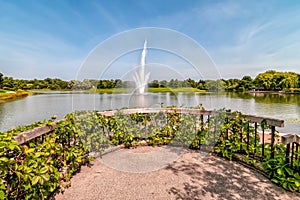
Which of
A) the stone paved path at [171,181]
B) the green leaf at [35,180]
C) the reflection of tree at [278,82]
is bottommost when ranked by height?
the stone paved path at [171,181]

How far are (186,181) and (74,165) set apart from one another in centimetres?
196

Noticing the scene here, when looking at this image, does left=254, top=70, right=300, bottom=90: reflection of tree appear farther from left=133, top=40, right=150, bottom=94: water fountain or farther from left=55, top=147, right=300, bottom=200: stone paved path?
left=55, top=147, right=300, bottom=200: stone paved path

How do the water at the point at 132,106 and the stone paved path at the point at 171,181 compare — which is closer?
the stone paved path at the point at 171,181

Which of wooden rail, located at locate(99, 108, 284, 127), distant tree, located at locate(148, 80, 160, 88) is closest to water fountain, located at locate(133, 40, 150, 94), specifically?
distant tree, located at locate(148, 80, 160, 88)

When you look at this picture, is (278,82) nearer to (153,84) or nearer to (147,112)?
(153,84)

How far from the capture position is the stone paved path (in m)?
2.37

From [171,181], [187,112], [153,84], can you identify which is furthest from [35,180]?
[153,84]

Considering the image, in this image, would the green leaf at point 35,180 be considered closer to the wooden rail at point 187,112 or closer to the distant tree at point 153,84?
the wooden rail at point 187,112

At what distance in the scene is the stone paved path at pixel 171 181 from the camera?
237cm

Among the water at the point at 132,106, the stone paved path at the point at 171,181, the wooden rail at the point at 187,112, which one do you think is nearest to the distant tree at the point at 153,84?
the water at the point at 132,106

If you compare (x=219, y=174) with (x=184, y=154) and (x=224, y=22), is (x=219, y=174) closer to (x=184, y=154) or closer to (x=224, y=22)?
(x=184, y=154)

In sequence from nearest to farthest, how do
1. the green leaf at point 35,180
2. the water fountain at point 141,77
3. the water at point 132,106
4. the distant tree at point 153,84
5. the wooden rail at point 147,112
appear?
the green leaf at point 35,180
the wooden rail at point 147,112
the water fountain at point 141,77
the water at point 132,106
the distant tree at point 153,84

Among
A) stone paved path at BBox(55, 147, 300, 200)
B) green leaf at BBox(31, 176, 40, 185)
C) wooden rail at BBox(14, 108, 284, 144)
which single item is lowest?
stone paved path at BBox(55, 147, 300, 200)

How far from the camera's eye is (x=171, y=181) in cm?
274
